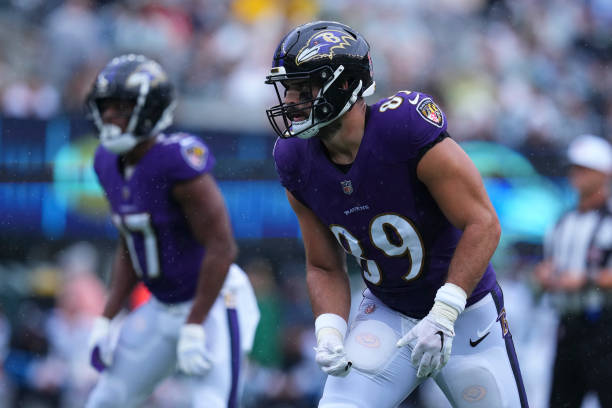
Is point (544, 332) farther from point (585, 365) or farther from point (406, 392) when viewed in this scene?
point (406, 392)

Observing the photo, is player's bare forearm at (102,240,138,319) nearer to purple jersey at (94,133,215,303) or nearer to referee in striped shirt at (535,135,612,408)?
purple jersey at (94,133,215,303)

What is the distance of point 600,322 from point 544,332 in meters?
1.88

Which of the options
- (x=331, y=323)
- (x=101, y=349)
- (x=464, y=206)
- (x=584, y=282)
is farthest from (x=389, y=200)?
(x=584, y=282)

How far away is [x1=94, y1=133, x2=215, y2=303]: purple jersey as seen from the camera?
4188mm

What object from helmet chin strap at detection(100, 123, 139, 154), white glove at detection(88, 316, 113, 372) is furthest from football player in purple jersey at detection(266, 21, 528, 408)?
white glove at detection(88, 316, 113, 372)

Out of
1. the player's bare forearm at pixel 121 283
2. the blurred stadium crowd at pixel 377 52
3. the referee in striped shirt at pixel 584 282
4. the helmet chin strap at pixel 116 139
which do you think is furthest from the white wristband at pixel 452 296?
the blurred stadium crowd at pixel 377 52

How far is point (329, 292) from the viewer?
10.3 feet

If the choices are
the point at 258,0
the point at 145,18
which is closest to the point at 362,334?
the point at 145,18

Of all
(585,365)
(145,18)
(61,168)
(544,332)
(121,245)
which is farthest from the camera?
(145,18)

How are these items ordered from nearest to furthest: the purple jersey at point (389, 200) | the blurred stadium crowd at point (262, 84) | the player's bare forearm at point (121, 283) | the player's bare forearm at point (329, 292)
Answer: the purple jersey at point (389, 200), the player's bare forearm at point (329, 292), the player's bare forearm at point (121, 283), the blurred stadium crowd at point (262, 84)

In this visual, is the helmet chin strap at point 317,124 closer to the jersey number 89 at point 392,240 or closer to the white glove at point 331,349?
the jersey number 89 at point 392,240

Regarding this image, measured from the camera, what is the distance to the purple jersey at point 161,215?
165 inches

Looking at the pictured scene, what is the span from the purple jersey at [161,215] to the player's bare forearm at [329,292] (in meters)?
1.16

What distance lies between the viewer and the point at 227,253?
4.21 metres
